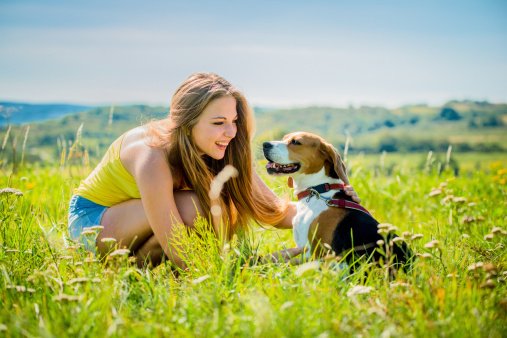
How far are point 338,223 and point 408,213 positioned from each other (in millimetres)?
2579

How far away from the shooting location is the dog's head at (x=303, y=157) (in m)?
4.23

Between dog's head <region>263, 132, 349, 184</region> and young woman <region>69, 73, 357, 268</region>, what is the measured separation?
213 mm

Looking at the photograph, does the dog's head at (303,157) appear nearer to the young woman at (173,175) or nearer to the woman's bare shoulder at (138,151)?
the young woman at (173,175)

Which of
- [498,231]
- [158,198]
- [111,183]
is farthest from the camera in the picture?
[111,183]

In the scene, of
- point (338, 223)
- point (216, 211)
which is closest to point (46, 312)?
point (216, 211)

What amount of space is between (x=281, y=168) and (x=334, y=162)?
0.48 m

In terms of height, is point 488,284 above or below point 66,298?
above

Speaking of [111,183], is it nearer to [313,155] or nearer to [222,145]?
[222,145]

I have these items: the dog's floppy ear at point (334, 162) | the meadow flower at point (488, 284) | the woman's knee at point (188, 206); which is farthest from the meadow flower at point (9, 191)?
the meadow flower at point (488, 284)

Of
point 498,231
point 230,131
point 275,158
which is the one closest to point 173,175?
point 230,131

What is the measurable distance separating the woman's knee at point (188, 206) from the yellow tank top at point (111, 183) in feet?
1.11

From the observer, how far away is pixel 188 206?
423cm

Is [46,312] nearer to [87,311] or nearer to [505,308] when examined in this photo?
[87,311]

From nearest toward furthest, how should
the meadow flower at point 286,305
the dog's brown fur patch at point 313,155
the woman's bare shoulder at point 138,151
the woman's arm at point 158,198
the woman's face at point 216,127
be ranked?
1. the meadow flower at point 286,305
2. the woman's arm at point 158,198
3. the woman's bare shoulder at point 138,151
4. the woman's face at point 216,127
5. the dog's brown fur patch at point 313,155
